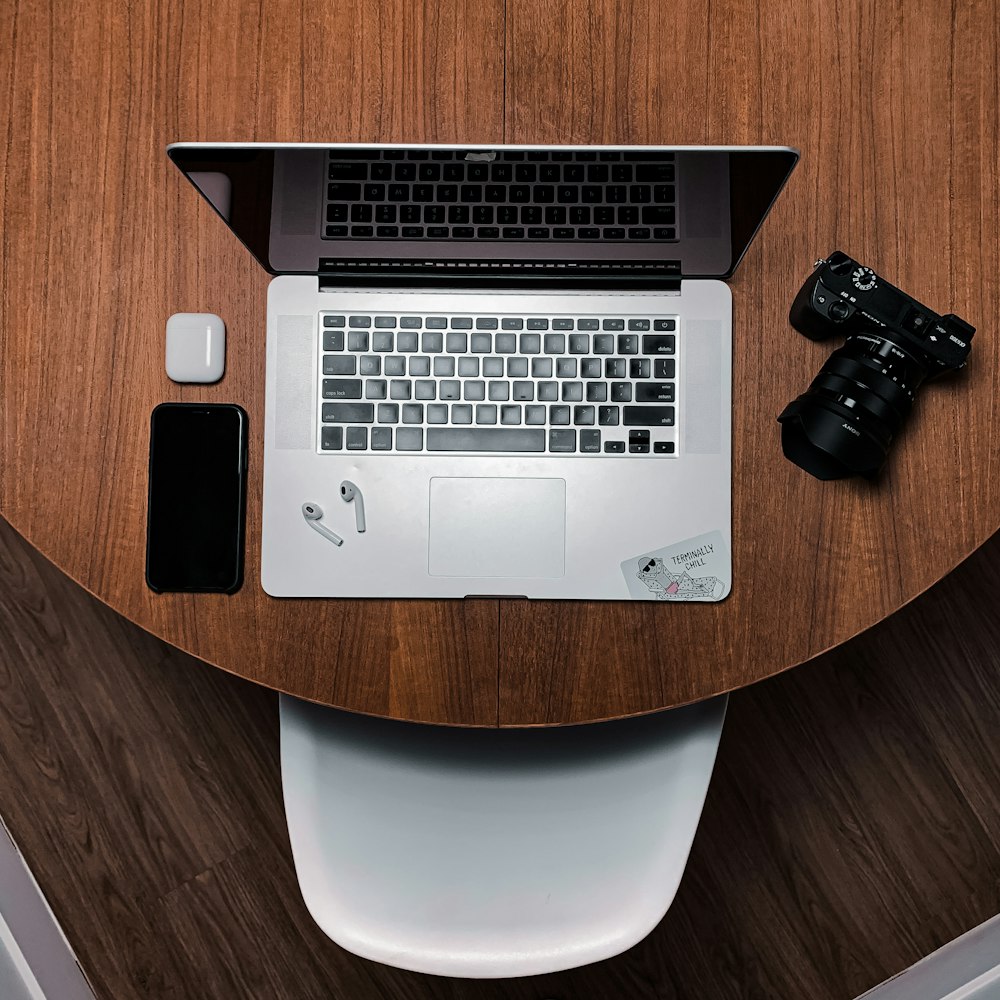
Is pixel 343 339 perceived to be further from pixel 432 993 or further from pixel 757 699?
pixel 432 993

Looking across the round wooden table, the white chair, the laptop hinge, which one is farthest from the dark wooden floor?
the laptop hinge

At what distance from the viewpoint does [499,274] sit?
92cm

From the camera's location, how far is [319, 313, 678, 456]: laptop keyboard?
3.03ft

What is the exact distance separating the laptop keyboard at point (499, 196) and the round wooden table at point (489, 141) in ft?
0.47

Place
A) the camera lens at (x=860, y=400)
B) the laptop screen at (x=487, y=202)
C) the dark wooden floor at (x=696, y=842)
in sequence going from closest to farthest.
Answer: the laptop screen at (x=487, y=202) → the camera lens at (x=860, y=400) → the dark wooden floor at (x=696, y=842)

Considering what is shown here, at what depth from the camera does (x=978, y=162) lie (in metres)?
0.93

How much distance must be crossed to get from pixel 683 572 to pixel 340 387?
17.3 inches

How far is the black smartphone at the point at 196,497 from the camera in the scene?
3.00ft

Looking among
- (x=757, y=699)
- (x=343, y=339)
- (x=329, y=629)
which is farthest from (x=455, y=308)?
(x=757, y=699)

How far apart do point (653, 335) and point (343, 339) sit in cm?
35

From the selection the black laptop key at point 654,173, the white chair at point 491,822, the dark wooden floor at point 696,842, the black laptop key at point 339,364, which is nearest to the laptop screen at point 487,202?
the black laptop key at point 654,173

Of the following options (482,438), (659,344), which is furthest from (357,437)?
(659,344)

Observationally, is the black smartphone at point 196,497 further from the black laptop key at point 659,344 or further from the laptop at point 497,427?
the black laptop key at point 659,344

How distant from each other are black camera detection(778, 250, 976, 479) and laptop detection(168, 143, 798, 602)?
0.10 meters
